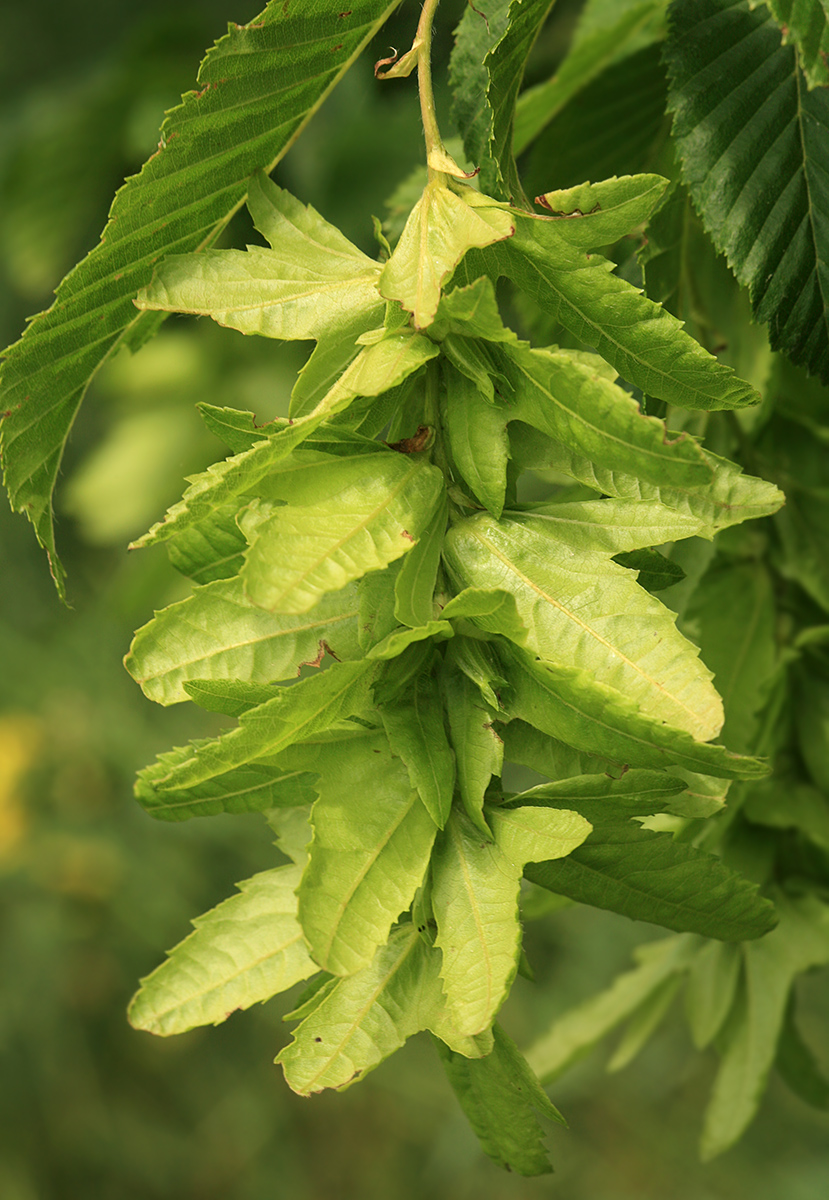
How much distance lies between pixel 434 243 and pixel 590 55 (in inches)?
13.5

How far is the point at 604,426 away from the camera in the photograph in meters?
0.35

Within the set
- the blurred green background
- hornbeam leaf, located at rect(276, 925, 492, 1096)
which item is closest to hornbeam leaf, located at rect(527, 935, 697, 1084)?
hornbeam leaf, located at rect(276, 925, 492, 1096)

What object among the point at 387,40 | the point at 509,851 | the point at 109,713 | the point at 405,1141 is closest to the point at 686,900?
the point at 509,851

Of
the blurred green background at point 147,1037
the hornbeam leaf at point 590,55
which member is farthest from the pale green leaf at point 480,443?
the blurred green background at point 147,1037

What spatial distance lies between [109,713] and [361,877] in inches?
68.1

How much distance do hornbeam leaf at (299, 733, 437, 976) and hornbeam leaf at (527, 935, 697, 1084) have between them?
0.37 meters

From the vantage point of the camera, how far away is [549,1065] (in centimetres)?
69

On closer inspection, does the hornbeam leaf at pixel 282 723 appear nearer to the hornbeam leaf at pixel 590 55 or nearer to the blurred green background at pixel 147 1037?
the hornbeam leaf at pixel 590 55

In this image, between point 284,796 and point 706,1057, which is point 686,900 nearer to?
point 284,796

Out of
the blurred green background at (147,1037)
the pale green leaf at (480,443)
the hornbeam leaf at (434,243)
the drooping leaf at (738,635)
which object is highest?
the hornbeam leaf at (434,243)

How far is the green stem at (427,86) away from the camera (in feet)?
1.29

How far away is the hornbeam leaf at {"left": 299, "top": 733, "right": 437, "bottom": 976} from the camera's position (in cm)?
35

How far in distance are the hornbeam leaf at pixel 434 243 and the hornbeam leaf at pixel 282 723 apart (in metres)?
0.12

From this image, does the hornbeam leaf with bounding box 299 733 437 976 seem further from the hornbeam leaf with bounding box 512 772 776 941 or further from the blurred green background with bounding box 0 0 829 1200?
the blurred green background with bounding box 0 0 829 1200
